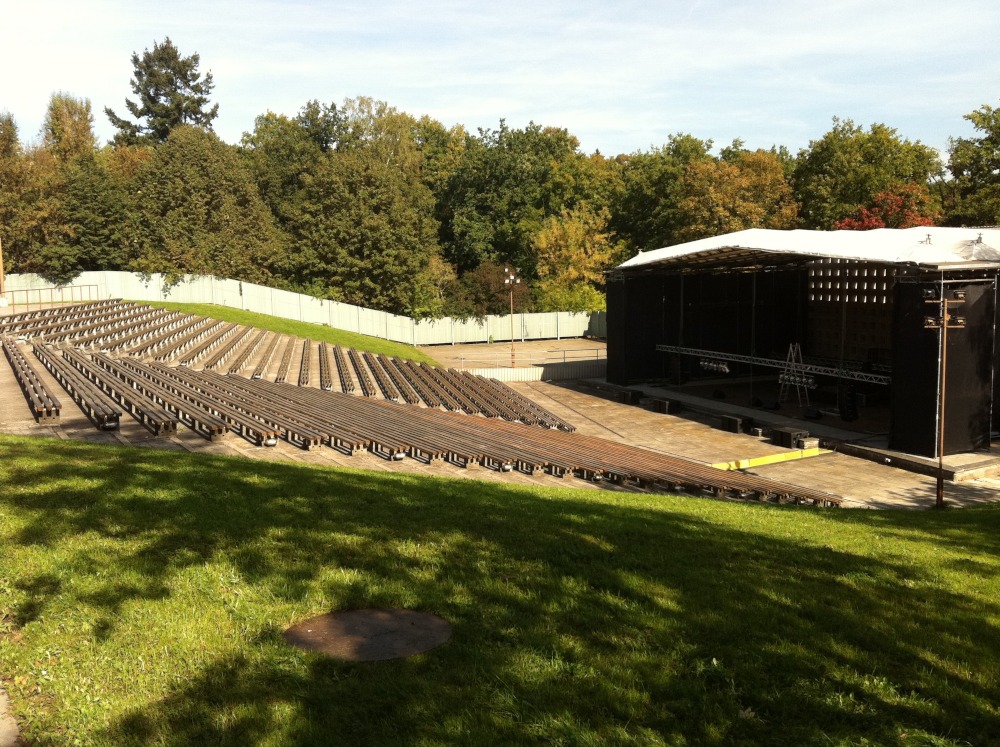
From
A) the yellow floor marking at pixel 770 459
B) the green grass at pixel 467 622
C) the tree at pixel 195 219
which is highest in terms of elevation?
the tree at pixel 195 219

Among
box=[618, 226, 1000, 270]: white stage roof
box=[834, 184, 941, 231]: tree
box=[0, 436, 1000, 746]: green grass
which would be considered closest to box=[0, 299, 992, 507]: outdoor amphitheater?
box=[0, 436, 1000, 746]: green grass

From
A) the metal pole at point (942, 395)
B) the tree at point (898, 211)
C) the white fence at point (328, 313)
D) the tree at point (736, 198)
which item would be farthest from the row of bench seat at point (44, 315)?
the tree at point (898, 211)

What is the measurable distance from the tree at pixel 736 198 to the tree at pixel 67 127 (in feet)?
168

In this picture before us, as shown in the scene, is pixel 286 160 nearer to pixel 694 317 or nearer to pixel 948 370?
pixel 694 317

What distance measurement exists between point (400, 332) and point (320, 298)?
6.06 meters

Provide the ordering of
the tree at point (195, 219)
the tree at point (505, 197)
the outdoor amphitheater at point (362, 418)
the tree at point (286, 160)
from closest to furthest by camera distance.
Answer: the outdoor amphitheater at point (362, 418), the tree at point (195, 219), the tree at point (505, 197), the tree at point (286, 160)

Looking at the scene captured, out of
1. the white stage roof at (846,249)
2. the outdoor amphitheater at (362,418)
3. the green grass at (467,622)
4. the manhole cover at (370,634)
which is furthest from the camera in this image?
the white stage roof at (846,249)

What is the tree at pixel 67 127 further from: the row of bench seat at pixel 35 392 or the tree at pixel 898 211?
the tree at pixel 898 211

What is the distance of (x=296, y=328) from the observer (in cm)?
4781

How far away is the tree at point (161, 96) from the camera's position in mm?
82000

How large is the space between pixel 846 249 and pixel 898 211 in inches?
1099

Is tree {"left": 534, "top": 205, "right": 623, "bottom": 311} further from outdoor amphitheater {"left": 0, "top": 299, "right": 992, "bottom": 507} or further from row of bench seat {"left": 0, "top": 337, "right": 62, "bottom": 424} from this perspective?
row of bench seat {"left": 0, "top": 337, "right": 62, "bottom": 424}

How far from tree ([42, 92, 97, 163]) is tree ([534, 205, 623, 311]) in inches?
→ 1601

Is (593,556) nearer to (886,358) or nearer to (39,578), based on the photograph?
(39,578)
